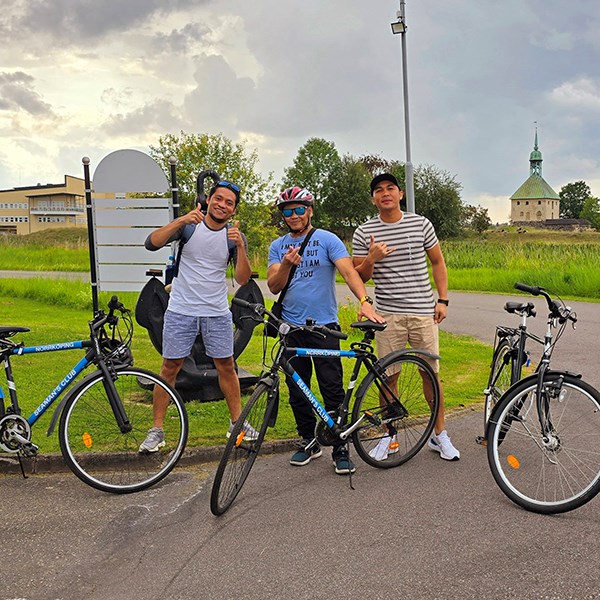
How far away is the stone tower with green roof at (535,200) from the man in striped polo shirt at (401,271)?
134315mm

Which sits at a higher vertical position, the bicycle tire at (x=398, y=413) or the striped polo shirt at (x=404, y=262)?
the striped polo shirt at (x=404, y=262)

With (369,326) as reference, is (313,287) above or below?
above

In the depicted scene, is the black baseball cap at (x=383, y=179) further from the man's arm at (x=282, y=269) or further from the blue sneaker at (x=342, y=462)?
the blue sneaker at (x=342, y=462)

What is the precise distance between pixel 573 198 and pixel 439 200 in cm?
9651

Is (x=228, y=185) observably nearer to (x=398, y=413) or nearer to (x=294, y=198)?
(x=294, y=198)

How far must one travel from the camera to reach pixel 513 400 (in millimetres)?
4281

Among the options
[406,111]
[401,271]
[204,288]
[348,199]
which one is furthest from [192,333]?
[348,199]

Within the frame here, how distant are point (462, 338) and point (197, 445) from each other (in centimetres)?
711

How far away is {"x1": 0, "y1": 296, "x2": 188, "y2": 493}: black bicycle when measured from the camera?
448cm

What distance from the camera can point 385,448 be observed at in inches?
197

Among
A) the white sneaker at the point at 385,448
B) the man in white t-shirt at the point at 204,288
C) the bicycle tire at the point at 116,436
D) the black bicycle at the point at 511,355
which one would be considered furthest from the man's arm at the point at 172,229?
the black bicycle at the point at 511,355

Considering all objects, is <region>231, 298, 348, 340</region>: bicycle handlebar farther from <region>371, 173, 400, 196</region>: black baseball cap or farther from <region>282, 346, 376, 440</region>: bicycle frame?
<region>371, 173, 400, 196</region>: black baseball cap

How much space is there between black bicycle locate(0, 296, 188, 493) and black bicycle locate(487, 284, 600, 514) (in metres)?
2.18

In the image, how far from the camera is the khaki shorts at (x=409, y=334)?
5.04 metres
